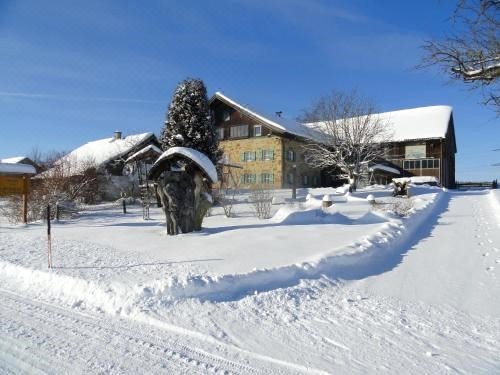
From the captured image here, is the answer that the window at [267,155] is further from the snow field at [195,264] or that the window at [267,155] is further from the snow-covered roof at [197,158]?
the snow-covered roof at [197,158]

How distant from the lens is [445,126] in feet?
123

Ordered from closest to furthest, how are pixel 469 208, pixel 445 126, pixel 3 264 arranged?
pixel 3 264 → pixel 469 208 → pixel 445 126

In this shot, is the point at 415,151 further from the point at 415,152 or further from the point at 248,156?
the point at 248,156

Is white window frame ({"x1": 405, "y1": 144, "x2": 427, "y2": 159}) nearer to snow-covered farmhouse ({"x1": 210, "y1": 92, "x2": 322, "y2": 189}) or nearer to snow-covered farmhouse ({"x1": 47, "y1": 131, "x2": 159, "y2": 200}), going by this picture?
snow-covered farmhouse ({"x1": 210, "y1": 92, "x2": 322, "y2": 189})

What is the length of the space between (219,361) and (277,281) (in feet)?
8.42

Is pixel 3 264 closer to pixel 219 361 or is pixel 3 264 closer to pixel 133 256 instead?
pixel 133 256

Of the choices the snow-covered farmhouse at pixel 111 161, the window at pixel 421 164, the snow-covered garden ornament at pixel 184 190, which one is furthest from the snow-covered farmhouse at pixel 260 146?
the snow-covered garden ornament at pixel 184 190

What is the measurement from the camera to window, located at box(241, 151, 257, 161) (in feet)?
111

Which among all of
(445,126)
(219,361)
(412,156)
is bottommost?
(219,361)

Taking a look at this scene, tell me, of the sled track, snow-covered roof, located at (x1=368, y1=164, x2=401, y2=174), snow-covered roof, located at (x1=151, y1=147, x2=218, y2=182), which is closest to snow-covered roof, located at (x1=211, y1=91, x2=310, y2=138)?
snow-covered roof, located at (x1=368, y1=164, x2=401, y2=174)

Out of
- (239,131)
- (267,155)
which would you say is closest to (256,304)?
(267,155)

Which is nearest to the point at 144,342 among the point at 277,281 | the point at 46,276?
the point at 277,281

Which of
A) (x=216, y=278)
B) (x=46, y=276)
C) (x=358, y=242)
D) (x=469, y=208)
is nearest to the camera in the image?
(x=216, y=278)

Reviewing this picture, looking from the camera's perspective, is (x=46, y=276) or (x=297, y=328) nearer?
(x=297, y=328)
